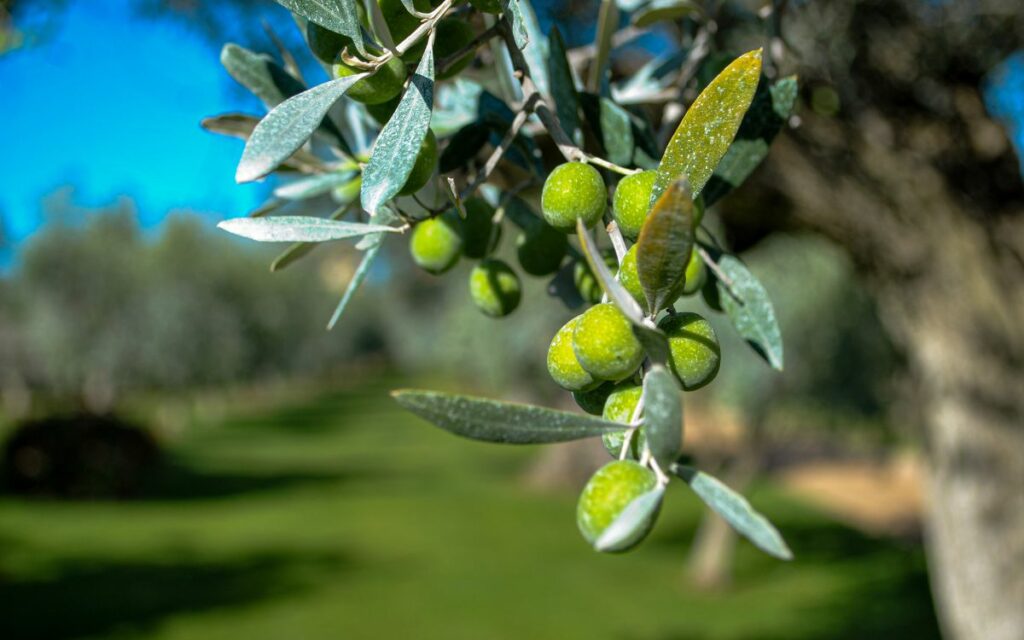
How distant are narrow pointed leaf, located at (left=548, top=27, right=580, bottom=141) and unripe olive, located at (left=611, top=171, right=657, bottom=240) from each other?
0.16 meters

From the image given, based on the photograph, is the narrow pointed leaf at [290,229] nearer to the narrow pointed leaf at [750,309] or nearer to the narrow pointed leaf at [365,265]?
the narrow pointed leaf at [365,265]

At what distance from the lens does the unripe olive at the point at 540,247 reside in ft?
2.64

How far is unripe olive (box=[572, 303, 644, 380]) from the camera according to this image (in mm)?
498

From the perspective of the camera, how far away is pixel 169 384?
2305 cm

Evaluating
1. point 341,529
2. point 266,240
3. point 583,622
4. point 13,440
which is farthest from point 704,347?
point 13,440

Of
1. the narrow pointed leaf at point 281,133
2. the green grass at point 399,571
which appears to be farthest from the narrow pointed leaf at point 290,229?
the green grass at point 399,571

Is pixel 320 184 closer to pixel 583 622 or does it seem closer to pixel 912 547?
pixel 583 622

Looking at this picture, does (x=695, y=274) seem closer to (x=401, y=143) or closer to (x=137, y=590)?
(x=401, y=143)

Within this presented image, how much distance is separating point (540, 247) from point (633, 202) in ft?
0.85

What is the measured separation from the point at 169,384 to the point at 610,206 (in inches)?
954

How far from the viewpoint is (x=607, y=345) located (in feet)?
1.65

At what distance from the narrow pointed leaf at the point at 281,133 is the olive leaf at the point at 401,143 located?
0.13ft

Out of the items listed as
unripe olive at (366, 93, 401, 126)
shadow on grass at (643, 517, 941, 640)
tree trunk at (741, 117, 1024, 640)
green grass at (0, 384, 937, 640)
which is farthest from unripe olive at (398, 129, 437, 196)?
shadow on grass at (643, 517, 941, 640)

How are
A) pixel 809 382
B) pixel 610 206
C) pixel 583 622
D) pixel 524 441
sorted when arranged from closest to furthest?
pixel 524 441 < pixel 610 206 < pixel 583 622 < pixel 809 382
